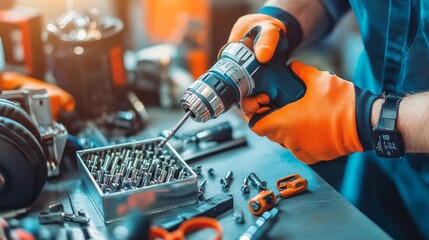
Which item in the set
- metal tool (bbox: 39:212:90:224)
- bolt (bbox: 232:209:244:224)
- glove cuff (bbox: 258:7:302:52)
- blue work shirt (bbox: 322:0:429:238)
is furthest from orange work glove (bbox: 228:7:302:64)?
metal tool (bbox: 39:212:90:224)

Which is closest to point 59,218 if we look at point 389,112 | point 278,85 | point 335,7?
point 278,85

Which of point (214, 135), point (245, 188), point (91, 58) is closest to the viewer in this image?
point (245, 188)

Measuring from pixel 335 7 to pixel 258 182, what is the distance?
0.40 metres

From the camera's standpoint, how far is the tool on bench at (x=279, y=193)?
782 mm

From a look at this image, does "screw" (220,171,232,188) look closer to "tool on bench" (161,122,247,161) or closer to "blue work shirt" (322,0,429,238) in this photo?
"tool on bench" (161,122,247,161)

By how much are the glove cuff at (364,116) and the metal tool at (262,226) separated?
16 cm

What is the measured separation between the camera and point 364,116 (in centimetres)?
81

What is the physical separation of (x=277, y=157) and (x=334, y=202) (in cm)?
16

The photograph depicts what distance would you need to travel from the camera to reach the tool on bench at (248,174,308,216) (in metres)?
Answer: 0.78

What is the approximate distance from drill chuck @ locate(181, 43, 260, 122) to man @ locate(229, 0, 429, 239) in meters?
0.02

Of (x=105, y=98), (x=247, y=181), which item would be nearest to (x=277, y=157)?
(x=247, y=181)

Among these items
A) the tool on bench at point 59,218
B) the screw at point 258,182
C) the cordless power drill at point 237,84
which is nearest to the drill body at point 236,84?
the cordless power drill at point 237,84

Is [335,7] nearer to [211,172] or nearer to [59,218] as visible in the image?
[211,172]

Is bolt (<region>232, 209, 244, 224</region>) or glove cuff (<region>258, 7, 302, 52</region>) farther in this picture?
glove cuff (<region>258, 7, 302, 52</region>)
